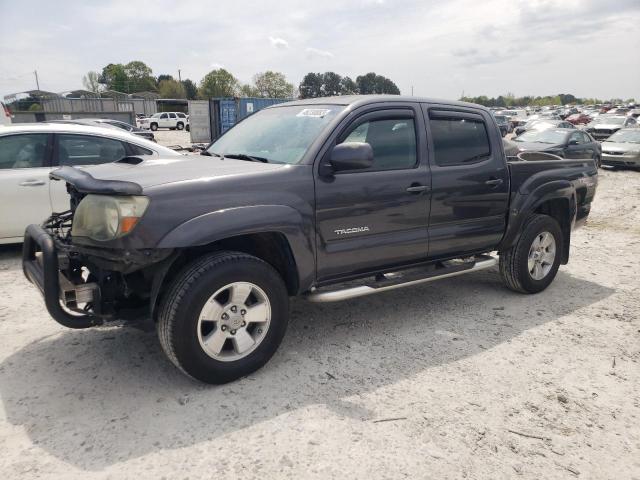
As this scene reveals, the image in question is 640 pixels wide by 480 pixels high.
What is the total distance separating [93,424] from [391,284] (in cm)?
222

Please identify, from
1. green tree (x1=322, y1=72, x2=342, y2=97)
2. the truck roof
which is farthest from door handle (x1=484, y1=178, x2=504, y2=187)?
green tree (x1=322, y1=72, x2=342, y2=97)

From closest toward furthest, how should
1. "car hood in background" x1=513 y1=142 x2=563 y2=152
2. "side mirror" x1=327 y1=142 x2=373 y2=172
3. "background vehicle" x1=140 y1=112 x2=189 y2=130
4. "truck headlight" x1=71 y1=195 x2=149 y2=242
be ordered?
"truck headlight" x1=71 y1=195 x2=149 y2=242, "side mirror" x1=327 y1=142 x2=373 y2=172, "car hood in background" x1=513 y1=142 x2=563 y2=152, "background vehicle" x1=140 y1=112 x2=189 y2=130

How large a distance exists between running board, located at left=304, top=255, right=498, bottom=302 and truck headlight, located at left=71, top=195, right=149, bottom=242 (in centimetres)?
134

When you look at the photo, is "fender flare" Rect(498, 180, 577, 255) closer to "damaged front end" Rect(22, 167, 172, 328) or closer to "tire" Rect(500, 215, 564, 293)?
"tire" Rect(500, 215, 564, 293)

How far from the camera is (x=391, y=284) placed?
385 cm

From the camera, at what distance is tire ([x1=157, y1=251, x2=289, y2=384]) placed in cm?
291

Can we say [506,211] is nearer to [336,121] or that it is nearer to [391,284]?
[391,284]

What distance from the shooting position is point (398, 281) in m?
3.89

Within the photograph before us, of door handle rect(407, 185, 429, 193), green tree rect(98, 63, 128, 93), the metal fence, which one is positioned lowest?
door handle rect(407, 185, 429, 193)

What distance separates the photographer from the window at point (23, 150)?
18.5 ft

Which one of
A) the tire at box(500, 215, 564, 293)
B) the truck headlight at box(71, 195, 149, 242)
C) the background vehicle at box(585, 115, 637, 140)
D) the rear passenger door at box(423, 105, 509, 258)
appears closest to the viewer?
the truck headlight at box(71, 195, 149, 242)

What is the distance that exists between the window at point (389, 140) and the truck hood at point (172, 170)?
30.4 inches

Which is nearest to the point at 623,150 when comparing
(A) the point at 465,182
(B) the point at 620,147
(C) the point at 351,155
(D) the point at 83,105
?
(B) the point at 620,147

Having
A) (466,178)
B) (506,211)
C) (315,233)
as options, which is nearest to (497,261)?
(506,211)
